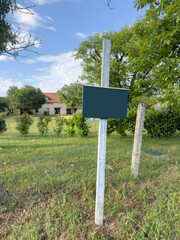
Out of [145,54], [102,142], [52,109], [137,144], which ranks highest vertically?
[145,54]

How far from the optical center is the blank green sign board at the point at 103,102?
1444 mm

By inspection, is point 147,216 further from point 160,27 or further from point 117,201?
point 160,27

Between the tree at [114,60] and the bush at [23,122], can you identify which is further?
the tree at [114,60]

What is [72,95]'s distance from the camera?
2089 centimetres

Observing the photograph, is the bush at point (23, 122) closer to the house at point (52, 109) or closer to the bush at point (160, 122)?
the house at point (52, 109)

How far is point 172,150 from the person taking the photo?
473 cm

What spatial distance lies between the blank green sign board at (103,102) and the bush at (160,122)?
579cm

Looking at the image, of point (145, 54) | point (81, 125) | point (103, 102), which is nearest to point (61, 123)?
point (81, 125)

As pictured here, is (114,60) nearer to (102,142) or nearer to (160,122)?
(160,122)

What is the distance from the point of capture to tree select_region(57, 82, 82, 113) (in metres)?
18.9

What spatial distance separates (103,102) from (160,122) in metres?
6.38

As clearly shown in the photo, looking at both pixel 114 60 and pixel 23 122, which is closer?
pixel 23 122

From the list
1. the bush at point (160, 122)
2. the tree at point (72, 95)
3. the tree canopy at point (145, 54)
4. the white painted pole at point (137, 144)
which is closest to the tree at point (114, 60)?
the tree canopy at point (145, 54)

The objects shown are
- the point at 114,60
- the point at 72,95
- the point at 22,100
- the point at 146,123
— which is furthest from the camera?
the point at 72,95
